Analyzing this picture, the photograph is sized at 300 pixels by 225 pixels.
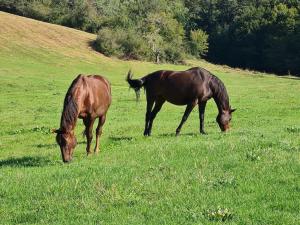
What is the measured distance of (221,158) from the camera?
10.2m

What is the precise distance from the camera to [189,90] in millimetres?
16922

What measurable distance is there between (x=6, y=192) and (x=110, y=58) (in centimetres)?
6593

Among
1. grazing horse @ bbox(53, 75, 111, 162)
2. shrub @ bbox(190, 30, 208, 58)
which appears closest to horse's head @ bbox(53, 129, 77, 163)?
grazing horse @ bbox(53, 75, 111, 162)

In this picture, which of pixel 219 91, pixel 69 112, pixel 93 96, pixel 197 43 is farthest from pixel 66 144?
pixel 197 43

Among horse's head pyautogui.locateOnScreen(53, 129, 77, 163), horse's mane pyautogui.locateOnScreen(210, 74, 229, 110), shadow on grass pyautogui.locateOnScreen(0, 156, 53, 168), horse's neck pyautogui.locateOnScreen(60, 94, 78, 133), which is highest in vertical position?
horse's mane pyautogui.locateOnScreen(210, 74, 229, 110)

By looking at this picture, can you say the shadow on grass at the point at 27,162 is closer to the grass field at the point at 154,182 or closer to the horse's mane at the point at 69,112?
the grass field at the point at 154,182

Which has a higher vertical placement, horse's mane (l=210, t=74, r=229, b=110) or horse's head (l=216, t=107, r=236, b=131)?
horse's mane (l=210, t=74, r=229, b=110)

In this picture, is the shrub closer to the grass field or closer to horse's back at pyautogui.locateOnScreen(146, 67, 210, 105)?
the grass field

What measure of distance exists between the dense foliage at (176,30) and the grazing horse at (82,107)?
62.1m

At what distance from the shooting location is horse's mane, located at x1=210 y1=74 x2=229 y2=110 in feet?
55.4

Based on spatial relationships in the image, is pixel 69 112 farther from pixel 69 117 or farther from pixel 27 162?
pixel 27 162

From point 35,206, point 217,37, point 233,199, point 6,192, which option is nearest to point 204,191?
point 233,199

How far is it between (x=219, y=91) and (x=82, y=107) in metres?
5.77

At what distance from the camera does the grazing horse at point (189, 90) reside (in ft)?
55.2
